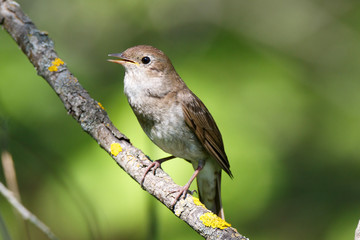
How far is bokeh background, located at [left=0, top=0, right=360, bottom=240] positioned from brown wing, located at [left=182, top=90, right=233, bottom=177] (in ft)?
0.26

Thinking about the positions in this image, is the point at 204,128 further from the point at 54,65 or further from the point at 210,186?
the point at 54,65

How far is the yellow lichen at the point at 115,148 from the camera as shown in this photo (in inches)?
124

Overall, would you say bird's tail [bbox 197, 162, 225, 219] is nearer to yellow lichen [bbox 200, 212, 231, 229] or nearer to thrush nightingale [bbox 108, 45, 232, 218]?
thrush nightingale [bbox 108, 45, 232, 218]

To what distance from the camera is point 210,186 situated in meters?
4.16

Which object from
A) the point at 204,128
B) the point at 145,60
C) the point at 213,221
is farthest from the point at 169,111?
the point at 213,221

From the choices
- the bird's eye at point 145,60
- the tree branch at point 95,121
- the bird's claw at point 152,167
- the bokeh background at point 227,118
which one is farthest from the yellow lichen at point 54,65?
the bird's claw at point 152,167

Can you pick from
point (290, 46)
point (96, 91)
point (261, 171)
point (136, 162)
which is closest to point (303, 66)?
point (290, 46)

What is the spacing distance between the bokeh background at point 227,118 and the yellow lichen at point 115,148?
0.38 m

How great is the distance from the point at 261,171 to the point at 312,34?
230cm

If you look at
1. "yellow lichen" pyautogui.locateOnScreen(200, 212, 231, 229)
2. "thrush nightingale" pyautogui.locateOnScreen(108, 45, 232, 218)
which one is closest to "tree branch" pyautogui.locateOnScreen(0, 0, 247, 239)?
"yellow lichen" pyautogui.locateOnScreen(200, 212, 231, 229)

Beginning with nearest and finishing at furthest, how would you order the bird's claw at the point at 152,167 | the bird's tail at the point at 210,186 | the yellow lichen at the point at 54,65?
the bird's claw at the point at 152,167 < the yellow lichen at the point at 54,65 < the bird's tail at the point at 210,186

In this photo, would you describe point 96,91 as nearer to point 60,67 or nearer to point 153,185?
point 60,67

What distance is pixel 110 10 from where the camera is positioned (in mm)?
5473

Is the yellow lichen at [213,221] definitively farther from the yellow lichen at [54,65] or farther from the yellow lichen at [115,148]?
the yellow lichen at [54,65]
